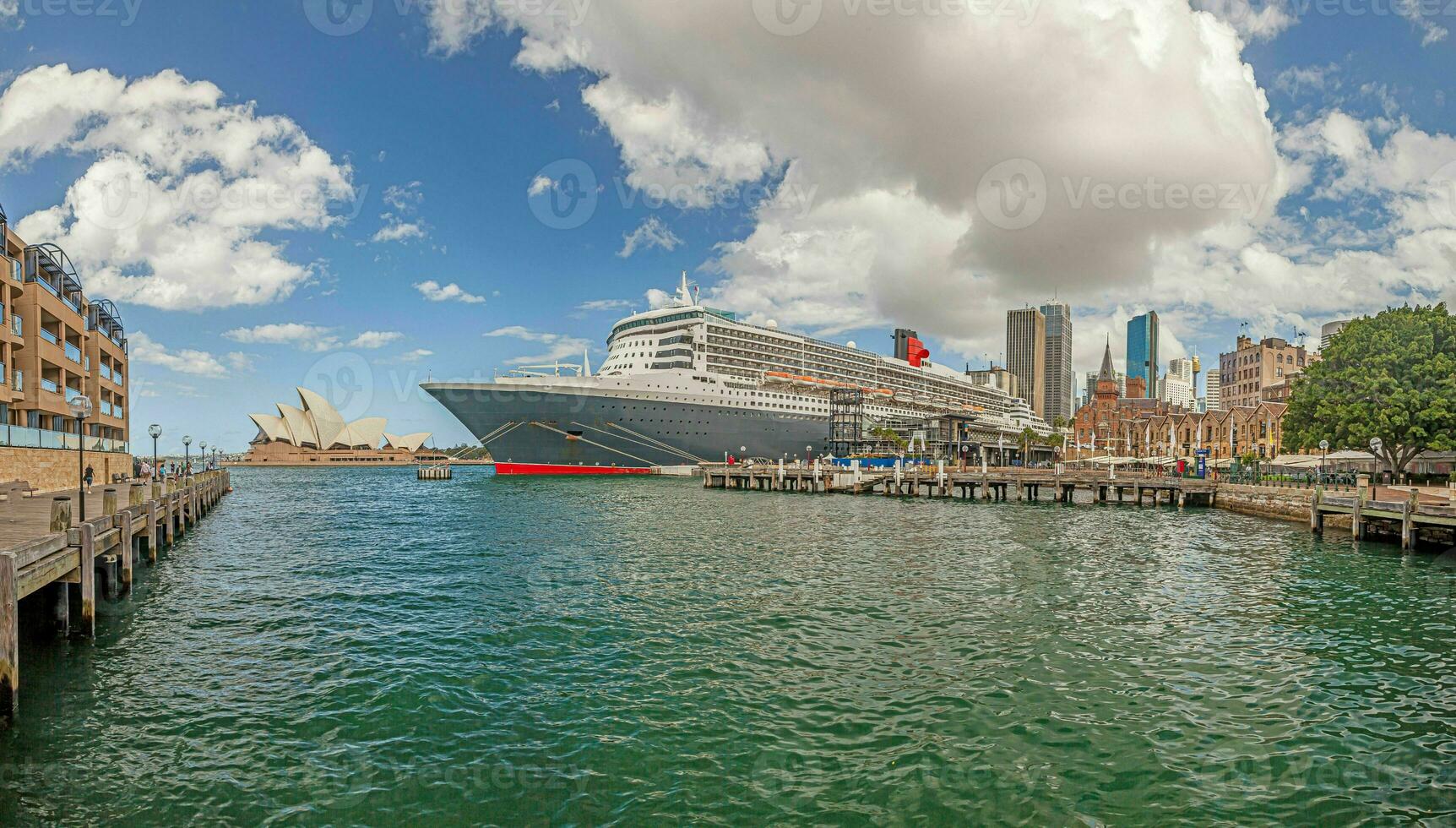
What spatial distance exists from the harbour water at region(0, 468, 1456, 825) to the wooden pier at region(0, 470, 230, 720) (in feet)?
2.55

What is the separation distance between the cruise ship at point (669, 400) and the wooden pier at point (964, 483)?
8215 millimetres

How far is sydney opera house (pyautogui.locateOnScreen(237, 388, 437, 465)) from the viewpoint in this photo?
13488 centimetres

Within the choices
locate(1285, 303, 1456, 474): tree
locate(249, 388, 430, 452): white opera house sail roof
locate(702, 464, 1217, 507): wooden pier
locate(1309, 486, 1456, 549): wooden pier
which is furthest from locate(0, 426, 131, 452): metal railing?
locate(249, 388, 430, 452): white opera house sail roof

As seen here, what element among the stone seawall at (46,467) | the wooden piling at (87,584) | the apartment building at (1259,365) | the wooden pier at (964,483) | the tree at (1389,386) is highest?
the apartment building at (1259,365)

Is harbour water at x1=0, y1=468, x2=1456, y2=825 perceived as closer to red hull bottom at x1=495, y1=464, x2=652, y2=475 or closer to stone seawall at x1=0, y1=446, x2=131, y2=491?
stone seawall at x1=0, y1=446, x2=131, y2=491

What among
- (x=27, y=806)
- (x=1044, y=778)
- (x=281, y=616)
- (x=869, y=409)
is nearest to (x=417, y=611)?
(x=281, y=616)

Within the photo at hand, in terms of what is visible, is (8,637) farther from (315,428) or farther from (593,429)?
(315,428)

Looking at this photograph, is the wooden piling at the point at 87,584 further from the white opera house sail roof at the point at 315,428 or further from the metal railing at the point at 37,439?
the white opera house sail roof at the point at 315,428

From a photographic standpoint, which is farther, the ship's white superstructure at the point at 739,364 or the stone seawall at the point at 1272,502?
the ship's white superstructure at the point at 739,364

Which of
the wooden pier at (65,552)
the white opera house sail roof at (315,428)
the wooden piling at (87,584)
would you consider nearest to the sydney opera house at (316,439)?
the white opera house sail roof at (315,428)

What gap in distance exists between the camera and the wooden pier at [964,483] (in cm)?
4866

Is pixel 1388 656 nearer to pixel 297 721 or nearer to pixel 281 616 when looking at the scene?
pixel 297 721

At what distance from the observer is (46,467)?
95.9 ft

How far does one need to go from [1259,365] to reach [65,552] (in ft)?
477
